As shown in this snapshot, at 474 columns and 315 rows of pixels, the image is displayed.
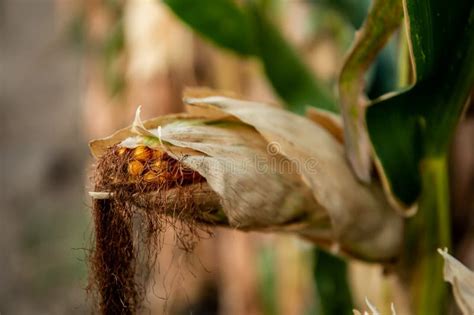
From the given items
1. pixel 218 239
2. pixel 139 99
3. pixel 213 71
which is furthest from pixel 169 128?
pixel 218 239

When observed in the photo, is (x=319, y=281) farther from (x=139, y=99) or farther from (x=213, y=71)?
(x=213, y=71)

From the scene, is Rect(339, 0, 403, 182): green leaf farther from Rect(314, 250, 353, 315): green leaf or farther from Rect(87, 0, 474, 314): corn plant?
Rect(314, 250, 353, 315): green leaf

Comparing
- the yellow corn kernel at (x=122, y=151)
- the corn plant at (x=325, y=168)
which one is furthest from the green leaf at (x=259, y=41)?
the yellow corn kernel at (x=122, y=151)

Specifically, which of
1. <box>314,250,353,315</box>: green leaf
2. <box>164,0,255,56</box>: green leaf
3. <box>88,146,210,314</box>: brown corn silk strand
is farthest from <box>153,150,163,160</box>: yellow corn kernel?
<box>314,250,353,315</box>: green leaf

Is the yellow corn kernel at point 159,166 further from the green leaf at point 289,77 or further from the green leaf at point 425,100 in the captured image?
the green leaf at point 289,77

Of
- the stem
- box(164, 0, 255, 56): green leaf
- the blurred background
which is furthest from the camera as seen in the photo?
the blurred background

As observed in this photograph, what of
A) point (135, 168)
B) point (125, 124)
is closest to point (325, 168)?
point (135, 168)

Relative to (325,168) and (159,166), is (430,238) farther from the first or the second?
(159,166)
